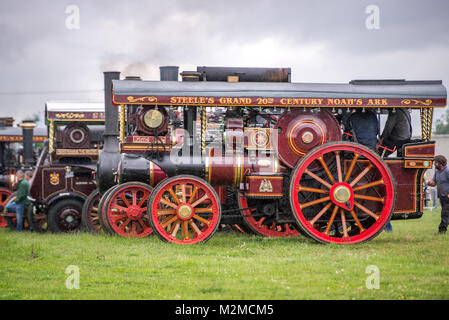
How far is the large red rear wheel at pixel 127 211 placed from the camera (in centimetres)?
983

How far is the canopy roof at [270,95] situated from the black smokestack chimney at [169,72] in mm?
2226

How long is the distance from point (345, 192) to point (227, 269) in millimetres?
2496

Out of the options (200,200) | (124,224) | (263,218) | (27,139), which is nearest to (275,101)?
(200,200)

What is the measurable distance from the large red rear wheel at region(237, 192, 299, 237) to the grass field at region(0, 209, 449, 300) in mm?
338

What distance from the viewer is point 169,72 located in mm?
11078

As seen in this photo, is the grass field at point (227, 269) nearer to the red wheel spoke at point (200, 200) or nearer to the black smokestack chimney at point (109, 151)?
Answer: the red wheel spoke at point (200, 200)

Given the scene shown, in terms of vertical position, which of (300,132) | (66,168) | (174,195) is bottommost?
(174,195)

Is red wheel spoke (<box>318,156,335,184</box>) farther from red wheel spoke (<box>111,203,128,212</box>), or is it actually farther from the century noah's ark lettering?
red wheel spoke (<box>111,203,128,212</box>)

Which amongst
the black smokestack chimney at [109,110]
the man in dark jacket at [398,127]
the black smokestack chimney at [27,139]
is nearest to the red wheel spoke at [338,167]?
the man in dark jacket at [398,127]

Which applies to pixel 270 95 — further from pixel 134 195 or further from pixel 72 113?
pixel 72 113

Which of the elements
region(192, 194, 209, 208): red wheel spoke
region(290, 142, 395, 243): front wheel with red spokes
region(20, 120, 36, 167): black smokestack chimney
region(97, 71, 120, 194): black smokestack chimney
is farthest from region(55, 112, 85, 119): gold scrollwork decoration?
region(290, 142, 395, 243): front wheel with red spokes
